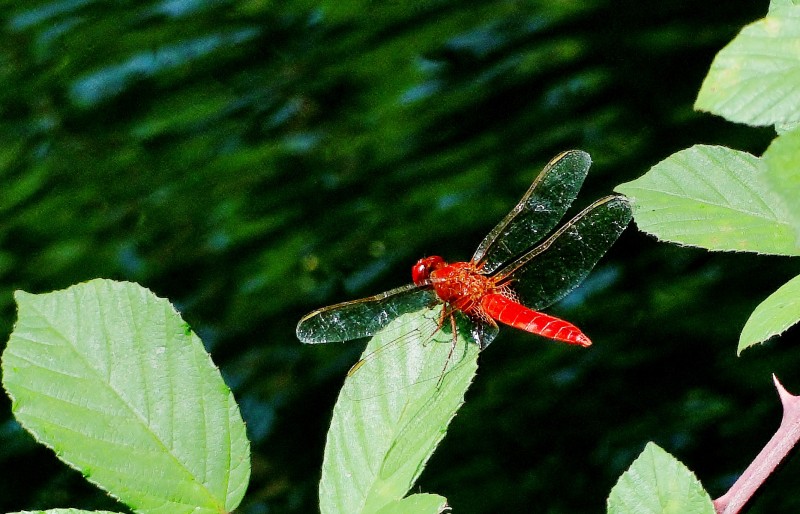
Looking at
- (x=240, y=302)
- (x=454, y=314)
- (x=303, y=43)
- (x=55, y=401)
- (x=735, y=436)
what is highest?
(x=55, y=401)

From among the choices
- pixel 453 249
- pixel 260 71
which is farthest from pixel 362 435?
pixel 260 71

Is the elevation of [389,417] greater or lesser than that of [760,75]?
lesser

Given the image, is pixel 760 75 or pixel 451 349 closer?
pixel 760 75

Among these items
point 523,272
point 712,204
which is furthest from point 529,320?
point 712,204

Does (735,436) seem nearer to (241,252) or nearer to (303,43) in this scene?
(241,252)

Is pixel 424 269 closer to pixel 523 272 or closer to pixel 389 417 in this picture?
pixel 523 272

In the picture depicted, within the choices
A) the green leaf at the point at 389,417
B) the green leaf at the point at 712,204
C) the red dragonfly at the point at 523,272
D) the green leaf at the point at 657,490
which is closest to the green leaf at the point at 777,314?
the green leaf at the point at 712,204

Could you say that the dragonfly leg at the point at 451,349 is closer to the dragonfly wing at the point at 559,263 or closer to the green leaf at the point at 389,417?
the green leaf at the point at 389,417
